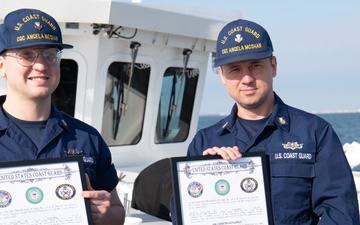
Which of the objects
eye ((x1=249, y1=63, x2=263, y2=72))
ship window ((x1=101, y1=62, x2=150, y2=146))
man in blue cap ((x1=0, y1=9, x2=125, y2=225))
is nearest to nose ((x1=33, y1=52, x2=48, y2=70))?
man in blue cap ((x1=0, y1=9, x2=125, y2=225))

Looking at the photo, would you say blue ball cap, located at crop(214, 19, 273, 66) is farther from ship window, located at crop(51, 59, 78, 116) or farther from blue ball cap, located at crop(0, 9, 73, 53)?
ship window, located at crop(51, 59, 78, 116)

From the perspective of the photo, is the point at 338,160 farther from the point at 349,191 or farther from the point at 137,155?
the point at 137,155

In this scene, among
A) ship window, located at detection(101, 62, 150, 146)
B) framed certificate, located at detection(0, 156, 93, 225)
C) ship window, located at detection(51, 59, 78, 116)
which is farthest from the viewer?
ship window, located at detection(101, 62, 150, 146)

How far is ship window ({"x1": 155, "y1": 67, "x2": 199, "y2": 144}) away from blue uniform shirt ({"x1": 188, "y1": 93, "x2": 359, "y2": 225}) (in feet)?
16.4

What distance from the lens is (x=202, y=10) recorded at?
8.57 metres

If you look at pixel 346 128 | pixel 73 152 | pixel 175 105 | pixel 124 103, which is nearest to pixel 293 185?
pixel 73 152

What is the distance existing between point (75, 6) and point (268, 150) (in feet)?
12.8

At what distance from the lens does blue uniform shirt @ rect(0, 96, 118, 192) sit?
3078 mm

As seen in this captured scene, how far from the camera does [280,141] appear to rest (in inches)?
127

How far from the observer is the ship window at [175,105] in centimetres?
827

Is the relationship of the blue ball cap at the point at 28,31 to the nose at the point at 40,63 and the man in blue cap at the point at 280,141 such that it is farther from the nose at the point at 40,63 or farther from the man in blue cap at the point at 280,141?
the man in blue cap at the point at 280,141

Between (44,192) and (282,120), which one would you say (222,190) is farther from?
(44,192)

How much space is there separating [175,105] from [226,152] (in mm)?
5319

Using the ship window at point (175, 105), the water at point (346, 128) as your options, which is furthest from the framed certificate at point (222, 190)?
the water at point (346, 128)
